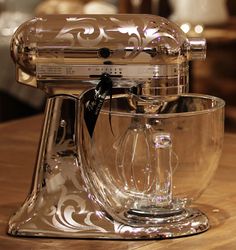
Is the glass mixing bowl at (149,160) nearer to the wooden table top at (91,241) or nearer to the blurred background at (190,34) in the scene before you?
the wooden table top at (91,241)

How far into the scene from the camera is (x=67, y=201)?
111 cm

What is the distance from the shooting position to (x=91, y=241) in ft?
3.47

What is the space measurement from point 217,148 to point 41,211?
24 centimetres

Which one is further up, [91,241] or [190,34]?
Answer: [91,241]

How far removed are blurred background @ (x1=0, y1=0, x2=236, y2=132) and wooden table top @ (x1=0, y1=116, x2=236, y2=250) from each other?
2.03 m

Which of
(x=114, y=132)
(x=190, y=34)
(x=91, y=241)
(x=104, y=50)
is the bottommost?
(x=190, y=34)

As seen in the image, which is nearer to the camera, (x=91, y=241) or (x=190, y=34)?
(x=91, y=241)

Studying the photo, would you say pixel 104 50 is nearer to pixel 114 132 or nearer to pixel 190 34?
pixel 114 132

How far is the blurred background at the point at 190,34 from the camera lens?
382cm

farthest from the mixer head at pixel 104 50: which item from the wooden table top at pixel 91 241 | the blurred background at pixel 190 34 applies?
the blurred background at pixel 190 34

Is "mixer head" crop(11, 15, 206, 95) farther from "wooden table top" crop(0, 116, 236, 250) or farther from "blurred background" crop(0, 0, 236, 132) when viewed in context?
"blurred background" crop(0, 0, 236, 132)

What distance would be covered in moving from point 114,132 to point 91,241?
0.46 feet

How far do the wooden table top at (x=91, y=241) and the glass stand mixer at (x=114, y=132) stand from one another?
0.06 ft

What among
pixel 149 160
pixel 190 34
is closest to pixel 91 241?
pixel 149 160
